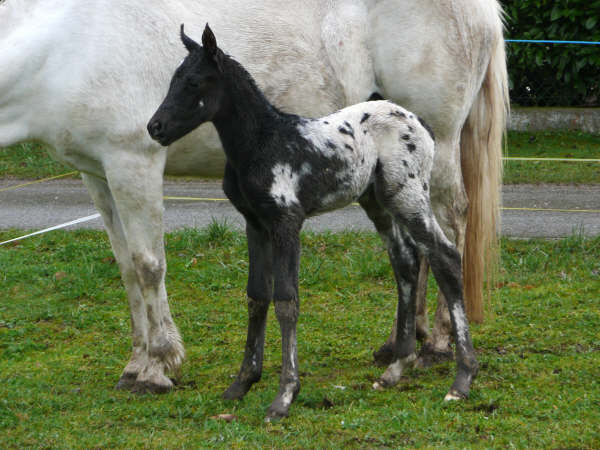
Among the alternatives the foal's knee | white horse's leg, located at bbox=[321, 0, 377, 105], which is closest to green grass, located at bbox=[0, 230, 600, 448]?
the foal's knee

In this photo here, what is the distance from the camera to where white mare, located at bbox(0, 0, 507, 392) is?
471 centimetres

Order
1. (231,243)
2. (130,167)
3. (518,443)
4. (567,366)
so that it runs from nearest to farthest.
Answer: (518,443) < (130,167) < (567,366) < (231,243)

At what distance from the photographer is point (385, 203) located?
15.2ft

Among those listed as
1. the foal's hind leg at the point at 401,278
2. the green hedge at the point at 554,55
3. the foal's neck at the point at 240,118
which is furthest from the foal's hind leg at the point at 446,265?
the green hedge at the point at 554,55

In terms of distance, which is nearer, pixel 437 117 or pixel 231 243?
pixel 437 117

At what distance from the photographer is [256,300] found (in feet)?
15.2

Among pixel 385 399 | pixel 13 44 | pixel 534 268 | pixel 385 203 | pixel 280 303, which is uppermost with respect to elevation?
pixel 13 44

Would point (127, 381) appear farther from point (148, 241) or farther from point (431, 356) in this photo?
point (431, 356)

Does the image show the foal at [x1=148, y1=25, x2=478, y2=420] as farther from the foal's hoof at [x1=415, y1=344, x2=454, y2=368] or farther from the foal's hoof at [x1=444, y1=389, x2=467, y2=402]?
the foal's hoof at [x1=415, y1=344, x2=454, y2=368]

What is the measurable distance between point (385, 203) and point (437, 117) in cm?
92

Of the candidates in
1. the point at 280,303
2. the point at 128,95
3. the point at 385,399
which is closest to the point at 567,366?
the point at 385,399

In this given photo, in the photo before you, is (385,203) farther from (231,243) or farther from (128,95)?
(231,243)

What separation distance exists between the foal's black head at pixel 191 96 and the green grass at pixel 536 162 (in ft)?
25.2

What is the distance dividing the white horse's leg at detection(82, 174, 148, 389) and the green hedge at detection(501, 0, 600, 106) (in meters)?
9.18
